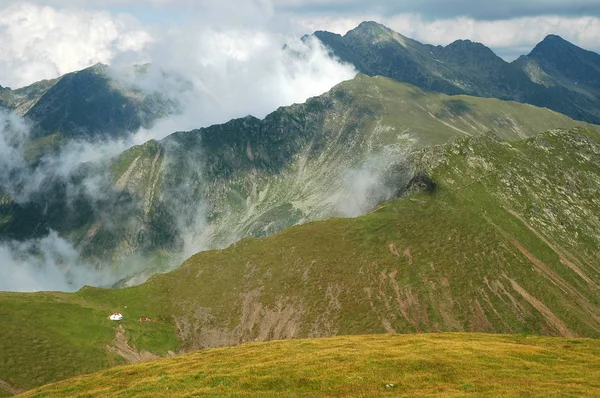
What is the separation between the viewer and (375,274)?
7844 inches

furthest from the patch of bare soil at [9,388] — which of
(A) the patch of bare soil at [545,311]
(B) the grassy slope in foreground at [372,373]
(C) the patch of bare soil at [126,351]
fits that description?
→ (A) the patch of bare soil at [545,311]

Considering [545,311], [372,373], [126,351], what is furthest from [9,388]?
[545,311]

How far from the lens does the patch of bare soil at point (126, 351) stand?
534ft

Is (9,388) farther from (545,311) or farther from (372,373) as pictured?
(545,311)

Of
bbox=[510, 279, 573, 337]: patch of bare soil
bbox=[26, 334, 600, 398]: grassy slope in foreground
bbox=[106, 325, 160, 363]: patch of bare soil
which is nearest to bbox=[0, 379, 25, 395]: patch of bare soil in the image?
bbox=[106, 325, 160, 363]: patch of bare soil

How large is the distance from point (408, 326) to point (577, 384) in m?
123

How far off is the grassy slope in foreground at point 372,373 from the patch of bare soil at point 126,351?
265ft

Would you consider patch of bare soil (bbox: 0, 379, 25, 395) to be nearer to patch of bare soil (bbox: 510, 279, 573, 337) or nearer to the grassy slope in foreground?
the grassy slope in foreground

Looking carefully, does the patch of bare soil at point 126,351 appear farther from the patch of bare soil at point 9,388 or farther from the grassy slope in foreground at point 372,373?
the grassy slope in foreground at point 372,373

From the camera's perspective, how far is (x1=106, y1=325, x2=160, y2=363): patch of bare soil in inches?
6407

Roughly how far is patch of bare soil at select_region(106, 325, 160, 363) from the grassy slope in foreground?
80.7 meters

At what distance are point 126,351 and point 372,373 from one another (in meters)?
124

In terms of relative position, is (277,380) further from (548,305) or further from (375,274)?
(548,305)

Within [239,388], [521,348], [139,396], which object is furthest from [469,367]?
[139,396]
